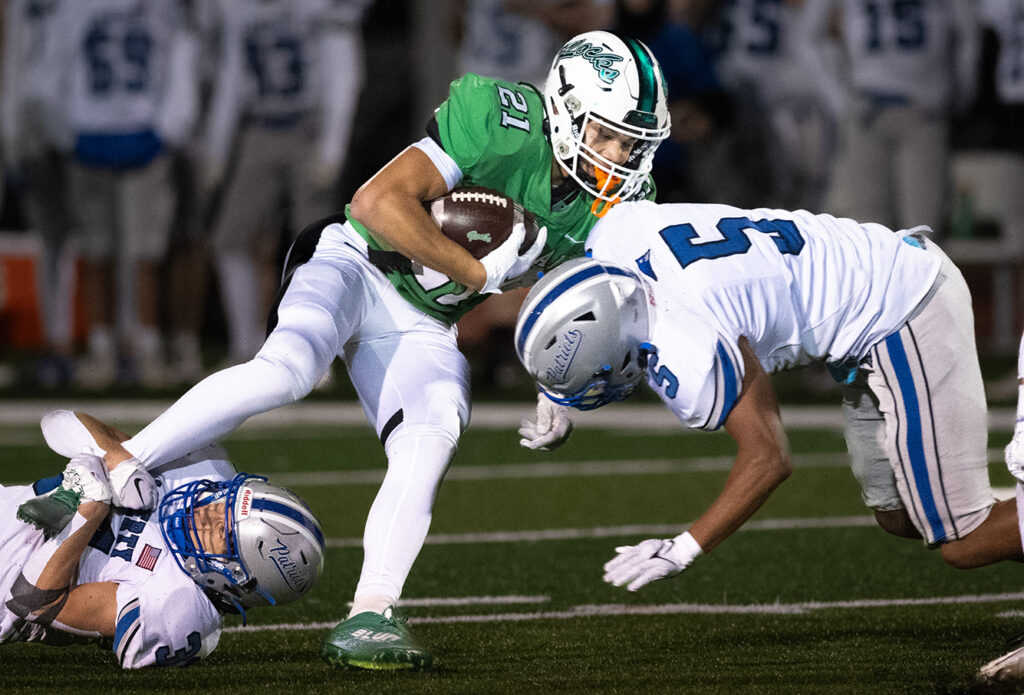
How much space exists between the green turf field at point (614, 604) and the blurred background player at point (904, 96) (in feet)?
6.64

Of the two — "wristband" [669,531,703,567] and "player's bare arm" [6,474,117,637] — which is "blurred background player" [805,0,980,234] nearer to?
"wristband" [669,531,703,567]

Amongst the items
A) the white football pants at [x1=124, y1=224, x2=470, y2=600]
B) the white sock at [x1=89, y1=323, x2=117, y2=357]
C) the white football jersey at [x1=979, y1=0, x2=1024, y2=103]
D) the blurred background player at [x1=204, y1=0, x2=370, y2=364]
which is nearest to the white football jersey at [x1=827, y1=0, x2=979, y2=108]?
the white football jersey at [x1=979, y1=0, x2=1024, y2=103]

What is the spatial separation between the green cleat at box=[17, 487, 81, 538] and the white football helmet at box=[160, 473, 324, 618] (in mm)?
226

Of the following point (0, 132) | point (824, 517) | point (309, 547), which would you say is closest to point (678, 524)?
point (824, 517)

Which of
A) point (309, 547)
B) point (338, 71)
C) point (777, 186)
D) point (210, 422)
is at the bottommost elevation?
point (777, 186)

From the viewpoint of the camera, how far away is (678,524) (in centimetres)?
571

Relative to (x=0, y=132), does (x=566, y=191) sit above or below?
above

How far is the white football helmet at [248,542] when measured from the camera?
3619 mm

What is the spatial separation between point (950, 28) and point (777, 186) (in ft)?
4.01

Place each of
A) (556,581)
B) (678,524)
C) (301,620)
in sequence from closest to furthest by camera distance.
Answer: (301,620), (556,581), (678,524)

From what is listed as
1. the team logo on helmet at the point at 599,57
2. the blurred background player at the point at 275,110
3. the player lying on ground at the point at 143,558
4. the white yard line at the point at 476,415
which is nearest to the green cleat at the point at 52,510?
the player lying on ground at the point at 143,558

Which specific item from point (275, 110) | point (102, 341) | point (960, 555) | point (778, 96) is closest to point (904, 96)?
point (778, 96)

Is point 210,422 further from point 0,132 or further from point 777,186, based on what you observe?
point 0,132

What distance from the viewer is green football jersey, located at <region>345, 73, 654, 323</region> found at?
13.4ft
